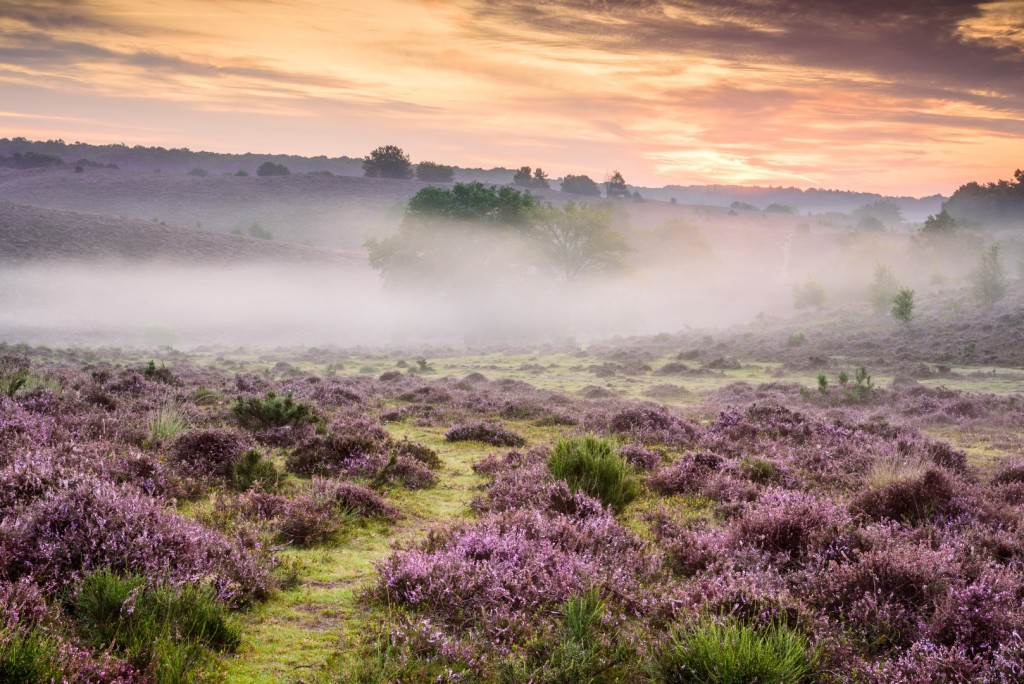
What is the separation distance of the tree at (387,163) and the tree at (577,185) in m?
38.0

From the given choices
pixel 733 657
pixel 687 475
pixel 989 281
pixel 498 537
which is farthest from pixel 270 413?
pixel 989 281

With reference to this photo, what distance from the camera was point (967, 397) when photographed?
19.2m

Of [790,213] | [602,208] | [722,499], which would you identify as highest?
[790,213]

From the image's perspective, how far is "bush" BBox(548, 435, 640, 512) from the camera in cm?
761

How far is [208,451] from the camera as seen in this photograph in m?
8.38

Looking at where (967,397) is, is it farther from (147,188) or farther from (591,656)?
(147,188)

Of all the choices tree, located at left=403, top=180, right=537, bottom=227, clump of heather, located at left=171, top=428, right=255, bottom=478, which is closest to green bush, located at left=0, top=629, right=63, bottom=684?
clump of heather, located at left=171, top=428, right=255, bottom=478

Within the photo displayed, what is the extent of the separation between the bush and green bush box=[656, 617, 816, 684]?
3.60 m

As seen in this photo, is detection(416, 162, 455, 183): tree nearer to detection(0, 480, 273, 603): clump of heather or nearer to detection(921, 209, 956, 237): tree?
detection(921, 209, 956, 237): tree

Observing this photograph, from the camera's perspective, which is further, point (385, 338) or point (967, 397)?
point (385, 338)

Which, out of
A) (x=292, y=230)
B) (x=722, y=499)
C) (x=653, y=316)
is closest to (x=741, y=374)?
(x=722, y=499)

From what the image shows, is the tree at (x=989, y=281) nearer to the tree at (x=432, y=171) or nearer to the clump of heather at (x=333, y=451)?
the clump of heather at (x=333, y=451)

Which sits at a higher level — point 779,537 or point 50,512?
point 50,512

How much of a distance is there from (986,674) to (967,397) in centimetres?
1952
